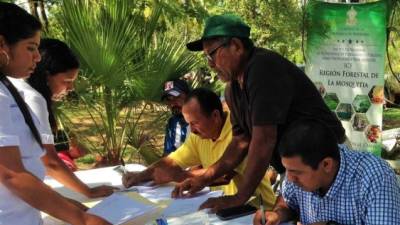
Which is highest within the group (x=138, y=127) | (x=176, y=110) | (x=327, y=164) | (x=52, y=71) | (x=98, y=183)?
(x=52, y=71)

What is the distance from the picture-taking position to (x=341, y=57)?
3971 mm

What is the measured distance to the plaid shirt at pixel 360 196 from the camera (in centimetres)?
136

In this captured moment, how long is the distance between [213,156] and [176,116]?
0.90 metres

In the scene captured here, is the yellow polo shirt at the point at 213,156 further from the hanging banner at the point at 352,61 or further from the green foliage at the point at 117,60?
the hanging banner at the point at 352,61

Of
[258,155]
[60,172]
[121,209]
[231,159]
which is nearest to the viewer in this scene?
[121,209]

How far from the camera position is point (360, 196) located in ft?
4.68

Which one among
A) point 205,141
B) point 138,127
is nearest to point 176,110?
point 138,127

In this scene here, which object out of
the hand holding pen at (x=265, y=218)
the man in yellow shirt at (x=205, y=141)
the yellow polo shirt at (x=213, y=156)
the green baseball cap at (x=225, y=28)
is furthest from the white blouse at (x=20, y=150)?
the yellow polo shirt at (x=213, y=156)

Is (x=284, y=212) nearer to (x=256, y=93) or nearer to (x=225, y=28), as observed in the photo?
(x=256, y=93)

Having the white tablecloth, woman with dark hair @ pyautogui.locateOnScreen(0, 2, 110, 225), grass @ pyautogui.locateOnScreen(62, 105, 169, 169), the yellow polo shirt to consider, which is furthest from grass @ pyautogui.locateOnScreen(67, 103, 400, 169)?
woman with dark hair @ pyautogui.locateOnScreen(0, 2, 110, 225)

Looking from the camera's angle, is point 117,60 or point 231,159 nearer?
point 231,159

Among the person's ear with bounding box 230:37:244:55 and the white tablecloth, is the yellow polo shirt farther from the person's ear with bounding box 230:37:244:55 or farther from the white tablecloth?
the person's ear with bounding box 230:37:244:55

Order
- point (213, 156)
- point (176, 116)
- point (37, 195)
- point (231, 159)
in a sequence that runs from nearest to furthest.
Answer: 1. point (37, 195)
2. point (231, 159)
3. point (213, 156)
4. point (176, 116)

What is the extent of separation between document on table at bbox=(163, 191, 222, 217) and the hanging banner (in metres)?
2.25
